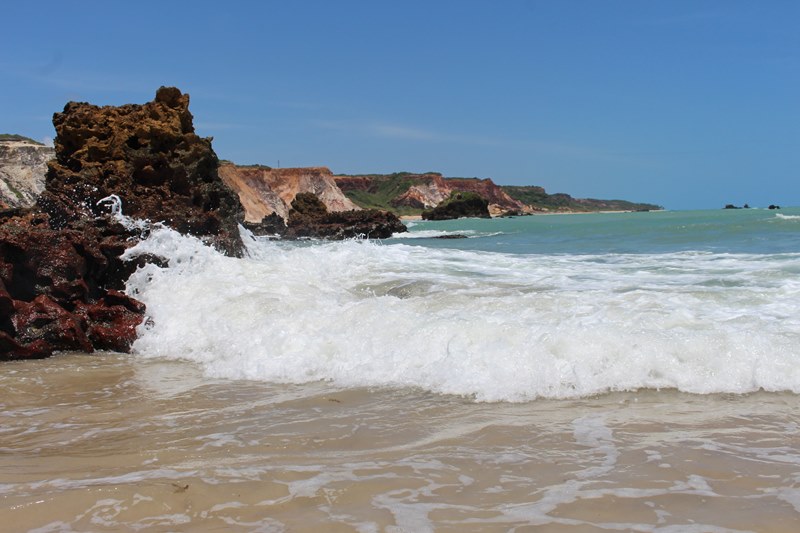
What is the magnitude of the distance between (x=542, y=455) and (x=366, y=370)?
232 cm

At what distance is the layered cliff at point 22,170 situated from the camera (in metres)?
47.7

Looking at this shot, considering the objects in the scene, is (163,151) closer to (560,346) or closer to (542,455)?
(560,346)

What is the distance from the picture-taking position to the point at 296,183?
8112 cm

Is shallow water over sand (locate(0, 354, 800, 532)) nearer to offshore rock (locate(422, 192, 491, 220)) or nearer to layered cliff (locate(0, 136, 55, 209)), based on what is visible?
layered cliff (locate(0, 136, 55, 209))

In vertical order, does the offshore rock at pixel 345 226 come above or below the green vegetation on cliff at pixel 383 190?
below

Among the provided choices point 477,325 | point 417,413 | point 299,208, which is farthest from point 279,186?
point 417,413

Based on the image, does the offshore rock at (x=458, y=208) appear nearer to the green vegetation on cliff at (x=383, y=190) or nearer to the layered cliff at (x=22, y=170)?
the green vegetation on cliff at (x=383, y=190)

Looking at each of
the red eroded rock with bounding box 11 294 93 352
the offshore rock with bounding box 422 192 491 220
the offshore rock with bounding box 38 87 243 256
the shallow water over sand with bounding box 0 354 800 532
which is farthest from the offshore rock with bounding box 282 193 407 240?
the offshore rock with bounding box 422 192 491 220

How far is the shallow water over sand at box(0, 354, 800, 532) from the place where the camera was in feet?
9.11

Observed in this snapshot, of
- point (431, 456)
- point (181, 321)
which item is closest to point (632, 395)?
point (431, 456)

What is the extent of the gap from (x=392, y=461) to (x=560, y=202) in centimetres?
16027

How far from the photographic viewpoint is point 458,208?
8281cm

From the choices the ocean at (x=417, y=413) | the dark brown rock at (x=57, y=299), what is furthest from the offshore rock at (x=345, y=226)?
the ocean at (x=417, y=413)

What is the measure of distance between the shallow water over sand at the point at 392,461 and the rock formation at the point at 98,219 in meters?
1.85
